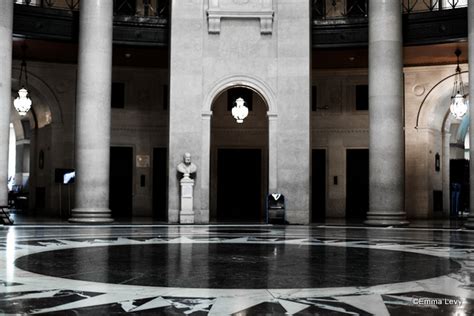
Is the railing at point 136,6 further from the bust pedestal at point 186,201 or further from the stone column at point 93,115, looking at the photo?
the bust pedestal at point 186,201

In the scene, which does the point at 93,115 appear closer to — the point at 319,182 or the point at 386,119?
the point at 386,119

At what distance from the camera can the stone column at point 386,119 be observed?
19938 mm

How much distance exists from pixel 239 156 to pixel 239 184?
3.99 feet

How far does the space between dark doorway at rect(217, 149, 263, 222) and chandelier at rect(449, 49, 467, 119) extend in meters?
8.37

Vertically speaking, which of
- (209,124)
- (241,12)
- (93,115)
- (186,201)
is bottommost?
(186,201)

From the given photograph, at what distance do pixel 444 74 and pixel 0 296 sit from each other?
23437 millimetres

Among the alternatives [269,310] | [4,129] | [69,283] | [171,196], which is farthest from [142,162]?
[269,310]

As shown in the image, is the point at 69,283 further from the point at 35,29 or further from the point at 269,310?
the point at 35,29

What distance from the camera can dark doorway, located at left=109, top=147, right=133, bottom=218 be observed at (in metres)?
26.7

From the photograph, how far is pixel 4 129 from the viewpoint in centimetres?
1903

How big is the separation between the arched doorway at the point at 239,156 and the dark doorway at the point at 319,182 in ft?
6.91

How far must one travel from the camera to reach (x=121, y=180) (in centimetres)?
2684

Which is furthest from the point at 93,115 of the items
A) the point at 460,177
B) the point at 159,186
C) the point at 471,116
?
the point at 460,177

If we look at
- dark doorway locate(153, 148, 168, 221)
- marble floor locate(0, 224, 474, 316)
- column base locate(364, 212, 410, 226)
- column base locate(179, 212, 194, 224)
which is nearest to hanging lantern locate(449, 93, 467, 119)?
column base locate(364, 212, 410, 226)
